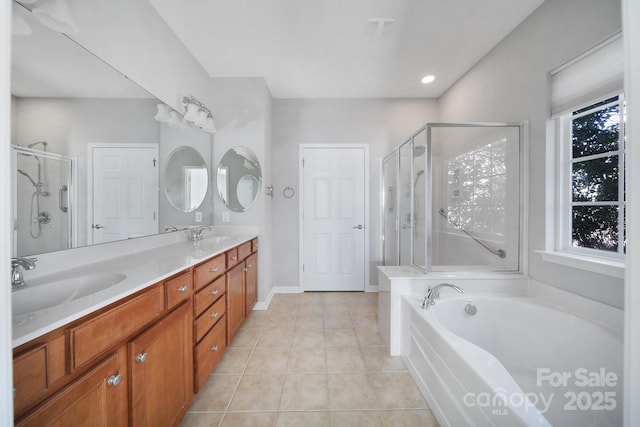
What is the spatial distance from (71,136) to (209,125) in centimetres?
128

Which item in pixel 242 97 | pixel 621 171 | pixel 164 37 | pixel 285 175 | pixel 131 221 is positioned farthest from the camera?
pixel 285 175

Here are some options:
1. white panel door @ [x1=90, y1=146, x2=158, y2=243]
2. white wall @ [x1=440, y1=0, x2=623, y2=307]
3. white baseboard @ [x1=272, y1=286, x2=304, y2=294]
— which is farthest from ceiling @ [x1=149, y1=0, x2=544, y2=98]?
white baseboard @ [x1=272, y1=286, x2=304, y2=294]

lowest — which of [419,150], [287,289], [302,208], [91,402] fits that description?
[287,289]

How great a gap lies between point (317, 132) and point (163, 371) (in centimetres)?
283

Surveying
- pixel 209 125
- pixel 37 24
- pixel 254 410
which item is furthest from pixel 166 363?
pixel 209 125

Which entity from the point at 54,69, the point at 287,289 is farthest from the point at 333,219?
the point at 54,69

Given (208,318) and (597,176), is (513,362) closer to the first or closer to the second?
(597,176)

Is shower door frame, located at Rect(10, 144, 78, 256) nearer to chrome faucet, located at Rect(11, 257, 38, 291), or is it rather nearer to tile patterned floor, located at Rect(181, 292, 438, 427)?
chrome faucet, located at Rect(11, 257, 38, 291)

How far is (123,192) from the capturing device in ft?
4.92

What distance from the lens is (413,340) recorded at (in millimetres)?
1674

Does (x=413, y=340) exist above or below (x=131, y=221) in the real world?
below

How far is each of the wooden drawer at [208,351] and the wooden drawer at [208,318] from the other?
4 cm

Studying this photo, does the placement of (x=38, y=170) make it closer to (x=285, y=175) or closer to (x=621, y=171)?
(x=285, y=175)

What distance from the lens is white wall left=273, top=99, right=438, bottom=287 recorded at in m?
3.20
